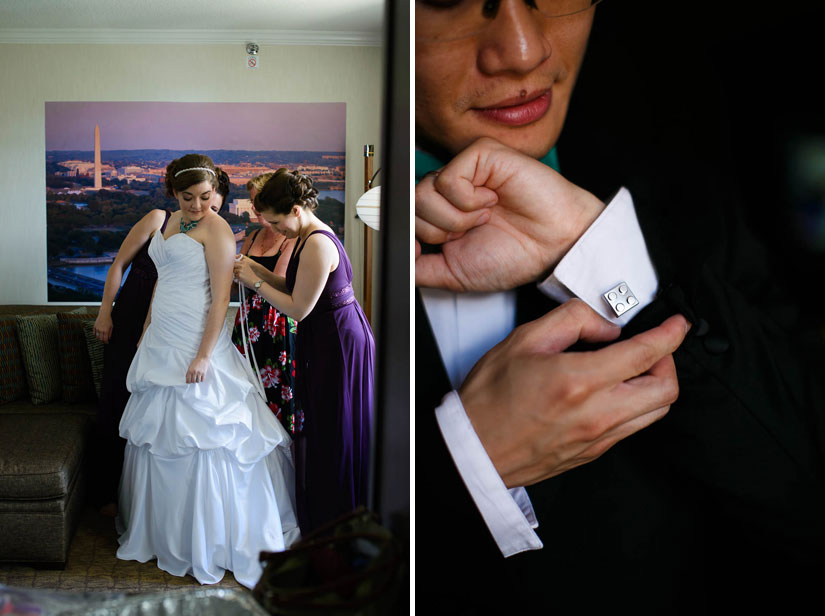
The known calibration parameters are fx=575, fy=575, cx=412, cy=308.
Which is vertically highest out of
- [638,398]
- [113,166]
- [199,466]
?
[113,166]

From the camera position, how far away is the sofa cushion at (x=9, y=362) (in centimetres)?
233

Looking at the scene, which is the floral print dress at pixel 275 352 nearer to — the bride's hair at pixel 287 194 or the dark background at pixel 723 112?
the bride's hair at pixel 287 194

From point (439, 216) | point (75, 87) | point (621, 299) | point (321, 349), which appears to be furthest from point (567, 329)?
point (75, 87)

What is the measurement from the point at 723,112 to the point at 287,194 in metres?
1.50

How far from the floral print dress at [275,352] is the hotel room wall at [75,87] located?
4.61 ft

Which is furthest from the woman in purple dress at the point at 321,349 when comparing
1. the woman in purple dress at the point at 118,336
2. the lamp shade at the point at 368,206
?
the woman in purple dress at the point at 118,336

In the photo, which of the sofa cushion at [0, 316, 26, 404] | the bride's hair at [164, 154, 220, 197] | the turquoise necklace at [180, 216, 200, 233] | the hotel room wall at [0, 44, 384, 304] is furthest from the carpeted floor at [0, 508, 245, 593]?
the hotel room wall at [0, 44, 384, 304]

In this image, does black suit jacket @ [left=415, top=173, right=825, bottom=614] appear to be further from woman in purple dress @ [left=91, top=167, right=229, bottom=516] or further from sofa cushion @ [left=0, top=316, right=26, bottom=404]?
sofa cushion @ [left=0, top=316, right=26, bottom=404]

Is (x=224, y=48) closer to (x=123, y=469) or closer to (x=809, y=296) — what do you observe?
(x=123, y=469)

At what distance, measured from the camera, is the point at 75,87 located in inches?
114

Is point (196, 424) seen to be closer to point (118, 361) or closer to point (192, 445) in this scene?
point (192, 445)

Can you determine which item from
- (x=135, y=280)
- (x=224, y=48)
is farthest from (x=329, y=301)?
(x=224, y=48)

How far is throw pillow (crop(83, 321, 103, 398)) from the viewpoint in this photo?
89.7 inches

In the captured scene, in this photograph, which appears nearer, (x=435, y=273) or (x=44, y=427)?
(x=435, y=273)
